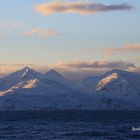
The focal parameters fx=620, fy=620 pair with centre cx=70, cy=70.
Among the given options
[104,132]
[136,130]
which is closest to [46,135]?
[104,132]

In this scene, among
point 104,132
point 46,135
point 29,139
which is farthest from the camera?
point 104,132

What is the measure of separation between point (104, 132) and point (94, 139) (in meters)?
23.2

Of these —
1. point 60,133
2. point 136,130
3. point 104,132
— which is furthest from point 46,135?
point 136,130

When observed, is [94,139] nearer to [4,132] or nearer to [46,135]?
[46,135]

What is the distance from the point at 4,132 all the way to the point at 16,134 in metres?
9.34

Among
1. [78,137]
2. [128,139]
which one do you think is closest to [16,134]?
[78,137]

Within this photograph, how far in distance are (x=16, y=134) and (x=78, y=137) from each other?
18171 mm

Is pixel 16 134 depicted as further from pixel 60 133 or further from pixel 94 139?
pixel 94 139

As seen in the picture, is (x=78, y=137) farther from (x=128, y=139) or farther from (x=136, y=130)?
(x=136, y=130)

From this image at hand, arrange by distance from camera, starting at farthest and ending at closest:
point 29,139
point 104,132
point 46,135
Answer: point 104,132, point 46,135, point 29,139

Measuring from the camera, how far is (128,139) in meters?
138

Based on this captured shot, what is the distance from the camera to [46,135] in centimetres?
14838

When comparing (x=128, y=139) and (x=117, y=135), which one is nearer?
(x=128, y=139)

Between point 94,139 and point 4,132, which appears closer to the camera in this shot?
point 94,139
